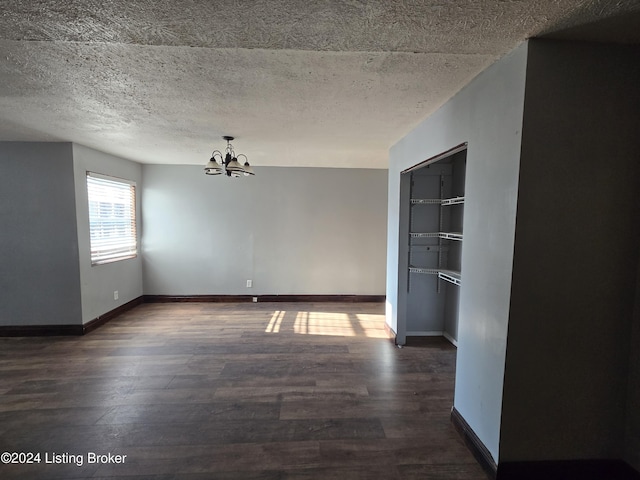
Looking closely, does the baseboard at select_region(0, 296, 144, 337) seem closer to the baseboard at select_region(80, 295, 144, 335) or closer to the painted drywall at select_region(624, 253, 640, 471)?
the baseboard at select_region(80, 295, 144, 335)

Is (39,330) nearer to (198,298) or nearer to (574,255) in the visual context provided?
(198,298)

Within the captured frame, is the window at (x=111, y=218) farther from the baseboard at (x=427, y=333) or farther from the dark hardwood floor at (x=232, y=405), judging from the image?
the baseboard at (x=427, y=333)

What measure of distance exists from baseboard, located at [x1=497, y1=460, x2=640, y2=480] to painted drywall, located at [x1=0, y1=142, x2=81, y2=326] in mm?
4463

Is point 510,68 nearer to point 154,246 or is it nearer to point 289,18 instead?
point 289,18

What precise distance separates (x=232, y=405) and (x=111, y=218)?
11.3 feet

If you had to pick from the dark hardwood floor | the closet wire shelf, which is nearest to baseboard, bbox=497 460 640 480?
the dark hardwood floor

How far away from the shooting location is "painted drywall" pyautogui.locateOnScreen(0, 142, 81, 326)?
339 cm

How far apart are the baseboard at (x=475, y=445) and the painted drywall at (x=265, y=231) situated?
3.19 m

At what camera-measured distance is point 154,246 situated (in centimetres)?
492

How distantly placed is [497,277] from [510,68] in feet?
3.52

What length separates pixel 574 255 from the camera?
1.45m

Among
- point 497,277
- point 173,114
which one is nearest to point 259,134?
point 173,114

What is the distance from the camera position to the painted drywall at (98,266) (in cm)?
352

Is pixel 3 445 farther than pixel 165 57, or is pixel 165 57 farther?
pixel 3 445
